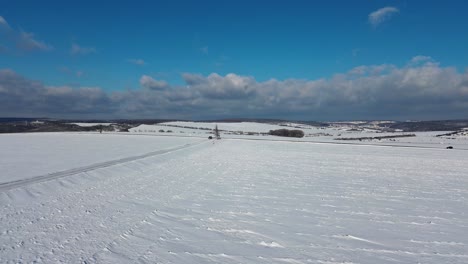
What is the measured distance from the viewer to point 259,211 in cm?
898

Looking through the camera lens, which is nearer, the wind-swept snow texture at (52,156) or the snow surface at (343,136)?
the wind-swept snow texture at (52,156)

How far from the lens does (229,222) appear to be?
25.9 ft

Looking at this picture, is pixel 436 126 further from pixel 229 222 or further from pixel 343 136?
pixel 229 222

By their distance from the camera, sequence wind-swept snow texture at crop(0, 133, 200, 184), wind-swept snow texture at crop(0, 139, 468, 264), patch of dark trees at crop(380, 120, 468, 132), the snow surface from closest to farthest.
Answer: wind-swept snow texture at crop(0, 139, 468, 264)
wind-swept snow texture at crop(0, 133, 200, 184)
the snow surface
patch of dark trees at crop(380, 120, 468, 132)

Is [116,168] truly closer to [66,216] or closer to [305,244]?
[66,216]

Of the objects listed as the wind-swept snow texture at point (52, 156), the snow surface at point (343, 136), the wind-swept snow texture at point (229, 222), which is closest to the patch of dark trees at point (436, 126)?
the snow surface at point (343, 136)

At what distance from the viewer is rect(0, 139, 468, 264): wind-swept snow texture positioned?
5.89m

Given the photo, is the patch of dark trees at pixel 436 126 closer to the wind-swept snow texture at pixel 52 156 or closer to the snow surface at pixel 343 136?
the snow surface at pixel 343 136

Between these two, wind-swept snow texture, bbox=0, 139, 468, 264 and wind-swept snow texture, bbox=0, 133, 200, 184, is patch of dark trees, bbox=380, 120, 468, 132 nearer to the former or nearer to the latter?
wind-swept snow texture, bbox=0, 133, 200, 184

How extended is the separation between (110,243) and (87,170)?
10.0 metres

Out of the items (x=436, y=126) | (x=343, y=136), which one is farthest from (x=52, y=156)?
(x=436, y=126)

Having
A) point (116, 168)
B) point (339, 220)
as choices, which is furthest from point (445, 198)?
point (116, 168)

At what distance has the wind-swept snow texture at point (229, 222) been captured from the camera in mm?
5891

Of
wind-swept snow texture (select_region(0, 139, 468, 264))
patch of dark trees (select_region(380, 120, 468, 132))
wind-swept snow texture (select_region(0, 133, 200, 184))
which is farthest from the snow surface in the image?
wind-swept snow texture (select_region(0, 139, 468, 264))
